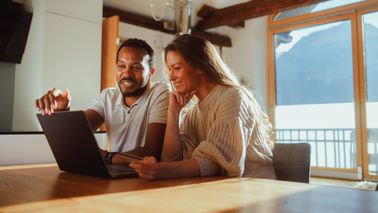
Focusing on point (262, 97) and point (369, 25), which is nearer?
point (369, 25)

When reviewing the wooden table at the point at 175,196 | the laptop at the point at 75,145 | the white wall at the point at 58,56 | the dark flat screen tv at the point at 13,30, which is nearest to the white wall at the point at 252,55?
the white wall at the point at 58,56

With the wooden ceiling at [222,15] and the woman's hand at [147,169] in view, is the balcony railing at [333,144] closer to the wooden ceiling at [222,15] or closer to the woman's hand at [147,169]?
the wooden ceiling at [222,15]

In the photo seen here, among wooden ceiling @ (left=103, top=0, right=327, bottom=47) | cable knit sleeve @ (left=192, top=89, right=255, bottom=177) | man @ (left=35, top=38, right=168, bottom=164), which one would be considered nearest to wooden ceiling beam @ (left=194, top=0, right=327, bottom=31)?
wooden ceiling @ (left=103, top=0, right=327, bottom=47)

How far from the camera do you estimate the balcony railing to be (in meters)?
4.84

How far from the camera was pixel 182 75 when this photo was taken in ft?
4.66

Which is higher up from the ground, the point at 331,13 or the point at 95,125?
the point at 331,13

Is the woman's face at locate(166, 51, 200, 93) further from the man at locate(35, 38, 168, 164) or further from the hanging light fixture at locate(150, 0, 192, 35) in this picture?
the hanging light fixture at locate(150, 0, 192, 35)

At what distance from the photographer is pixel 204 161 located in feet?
3.65

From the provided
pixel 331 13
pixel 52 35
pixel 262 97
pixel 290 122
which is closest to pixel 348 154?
pixel 290 122

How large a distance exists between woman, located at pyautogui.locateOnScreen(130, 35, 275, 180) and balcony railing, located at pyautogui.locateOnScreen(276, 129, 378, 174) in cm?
387

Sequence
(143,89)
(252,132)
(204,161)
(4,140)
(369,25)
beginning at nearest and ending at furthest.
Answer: (204,161)
(252,132)
(4,140)
(143,89)
(369,25)

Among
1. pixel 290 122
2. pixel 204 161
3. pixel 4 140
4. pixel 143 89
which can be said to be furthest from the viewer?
pixel 290 122

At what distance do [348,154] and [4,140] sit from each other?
15.7 feet

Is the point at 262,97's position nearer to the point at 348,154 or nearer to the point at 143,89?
the point at 348,154
